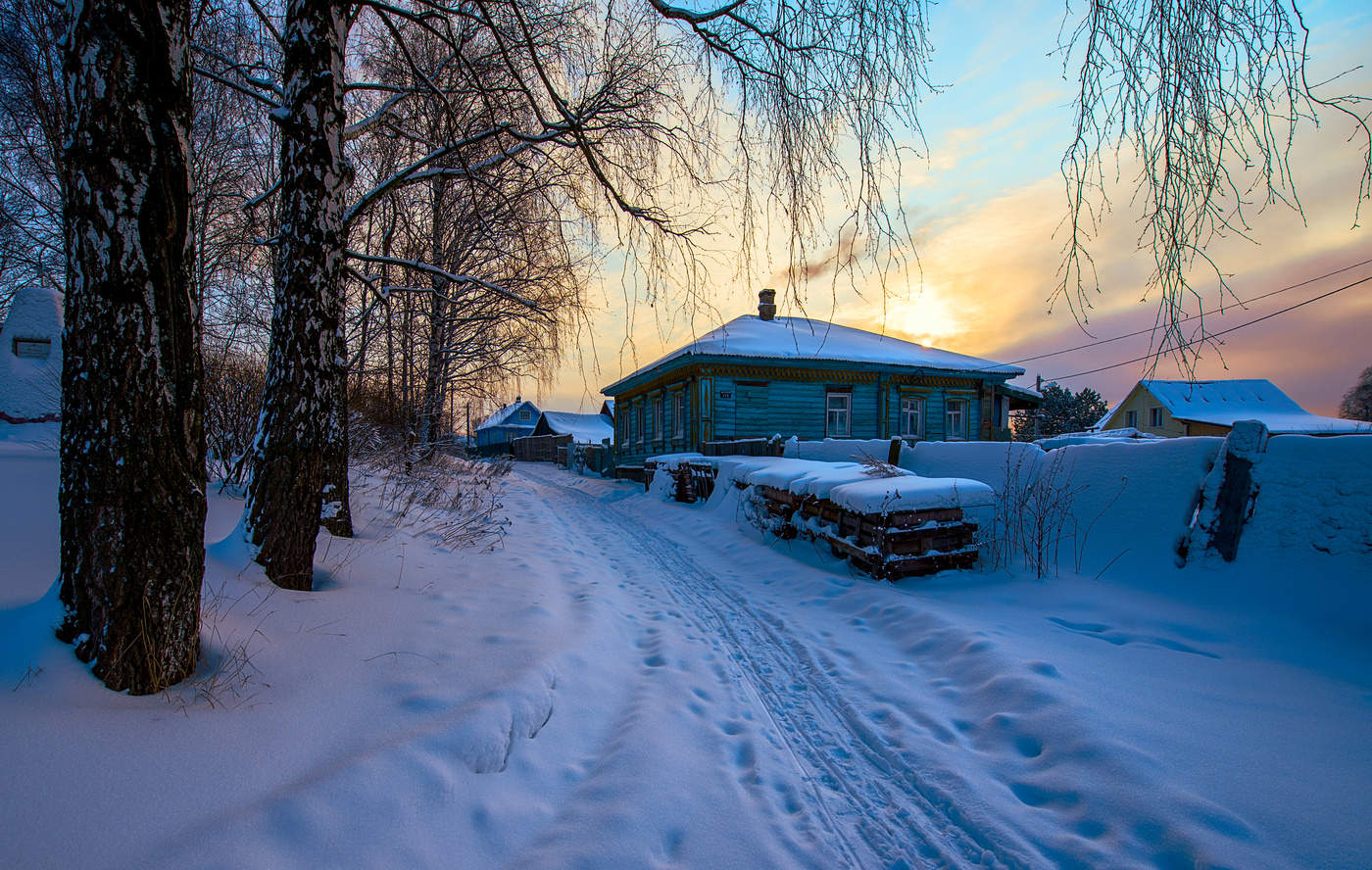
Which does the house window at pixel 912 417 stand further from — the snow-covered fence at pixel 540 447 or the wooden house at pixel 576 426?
the wooden house at pixel 576 426

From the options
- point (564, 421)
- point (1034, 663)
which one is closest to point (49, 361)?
point (1034, 663)

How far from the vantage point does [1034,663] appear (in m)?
3.43

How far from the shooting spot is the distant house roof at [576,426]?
47562 millimetres

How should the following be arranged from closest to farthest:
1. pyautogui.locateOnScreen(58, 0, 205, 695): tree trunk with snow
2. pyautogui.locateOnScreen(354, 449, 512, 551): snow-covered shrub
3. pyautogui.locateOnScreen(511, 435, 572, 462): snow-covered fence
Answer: pyautogui.locateOnScreen(58, 0, 205, 695): tree trunk with snow < pyautogui.locateOnScreen(354, 449, 512, 551): snow-covered shrub < pyautogui.locateOnScreen(511, 435, 572, 462): snow-covered fence

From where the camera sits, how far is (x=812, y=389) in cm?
1784

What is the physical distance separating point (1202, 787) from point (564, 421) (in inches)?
1943

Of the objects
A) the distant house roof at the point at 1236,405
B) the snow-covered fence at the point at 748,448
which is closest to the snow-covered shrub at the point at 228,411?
the snow-covered fence at the point at 748,448

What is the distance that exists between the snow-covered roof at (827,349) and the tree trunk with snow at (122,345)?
1313 centimetres

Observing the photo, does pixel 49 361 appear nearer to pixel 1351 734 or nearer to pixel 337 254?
pixel 337 254

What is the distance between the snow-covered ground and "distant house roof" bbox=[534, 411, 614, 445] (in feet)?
141

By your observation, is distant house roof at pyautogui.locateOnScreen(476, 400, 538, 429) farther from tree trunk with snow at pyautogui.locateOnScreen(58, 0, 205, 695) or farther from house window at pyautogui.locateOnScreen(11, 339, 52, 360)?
tree trunk with snow at pyautogui.locateOnScreen(58, 0, 205, 695)

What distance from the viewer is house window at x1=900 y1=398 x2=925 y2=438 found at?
62.8ft

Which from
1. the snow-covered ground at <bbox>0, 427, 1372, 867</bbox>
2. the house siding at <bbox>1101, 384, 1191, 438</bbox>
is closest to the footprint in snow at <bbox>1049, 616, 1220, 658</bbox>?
the snow-covered ground at <bbox>0, 427, 1372, 867</bbox>

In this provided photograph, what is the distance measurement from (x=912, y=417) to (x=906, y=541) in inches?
590
